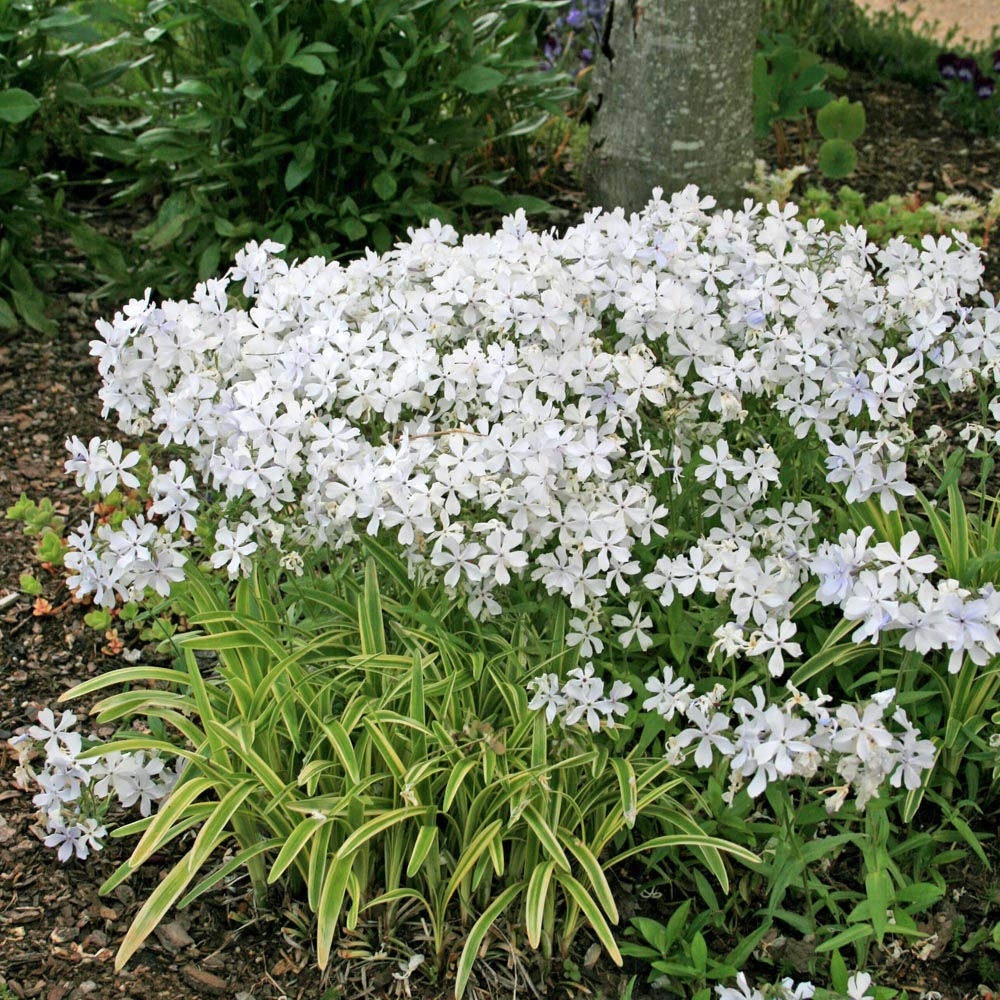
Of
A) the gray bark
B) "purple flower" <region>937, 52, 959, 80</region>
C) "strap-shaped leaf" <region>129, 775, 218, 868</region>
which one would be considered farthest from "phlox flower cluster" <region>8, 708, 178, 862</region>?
"purple flower" <region>937, 52, 959, 80</region>

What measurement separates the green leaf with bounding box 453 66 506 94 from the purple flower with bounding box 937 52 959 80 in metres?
2.94

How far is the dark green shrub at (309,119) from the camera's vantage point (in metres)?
3.89

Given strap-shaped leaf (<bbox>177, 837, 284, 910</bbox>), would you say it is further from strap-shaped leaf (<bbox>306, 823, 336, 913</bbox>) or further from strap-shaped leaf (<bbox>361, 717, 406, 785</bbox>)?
strap-shaped leaf (<bbox>361, 717, 406, 785</bbox>)

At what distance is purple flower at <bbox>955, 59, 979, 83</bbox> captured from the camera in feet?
19.4

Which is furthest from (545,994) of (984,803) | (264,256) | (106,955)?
(264,256)

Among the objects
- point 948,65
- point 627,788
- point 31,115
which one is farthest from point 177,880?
point 948,65

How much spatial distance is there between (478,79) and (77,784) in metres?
2.62

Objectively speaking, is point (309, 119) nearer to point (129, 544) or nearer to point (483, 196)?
point (483, 196)

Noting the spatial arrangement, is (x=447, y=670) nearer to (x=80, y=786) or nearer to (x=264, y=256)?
(x=80, y=786)

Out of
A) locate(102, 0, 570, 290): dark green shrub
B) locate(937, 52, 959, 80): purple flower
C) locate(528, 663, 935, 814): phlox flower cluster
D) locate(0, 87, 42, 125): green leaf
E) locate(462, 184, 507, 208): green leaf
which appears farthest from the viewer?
locate(937, 52, 959, 80): purple flower

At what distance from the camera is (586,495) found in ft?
7.40

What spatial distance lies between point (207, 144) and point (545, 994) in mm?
2942

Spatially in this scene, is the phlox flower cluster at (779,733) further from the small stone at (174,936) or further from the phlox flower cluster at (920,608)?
the small stone at (174,936)

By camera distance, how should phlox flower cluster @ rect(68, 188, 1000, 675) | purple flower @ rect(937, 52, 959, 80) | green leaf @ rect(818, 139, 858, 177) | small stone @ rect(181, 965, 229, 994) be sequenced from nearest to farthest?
1. phlox flower cluster @ rect(68, 188, 1000, 675)
2. small stone @ rect(181, 965, 229, 994)
3. green leaf @ rect(818, 139, 858, 177)
4. purple flower @ rect(937, 52, 959, 80)
